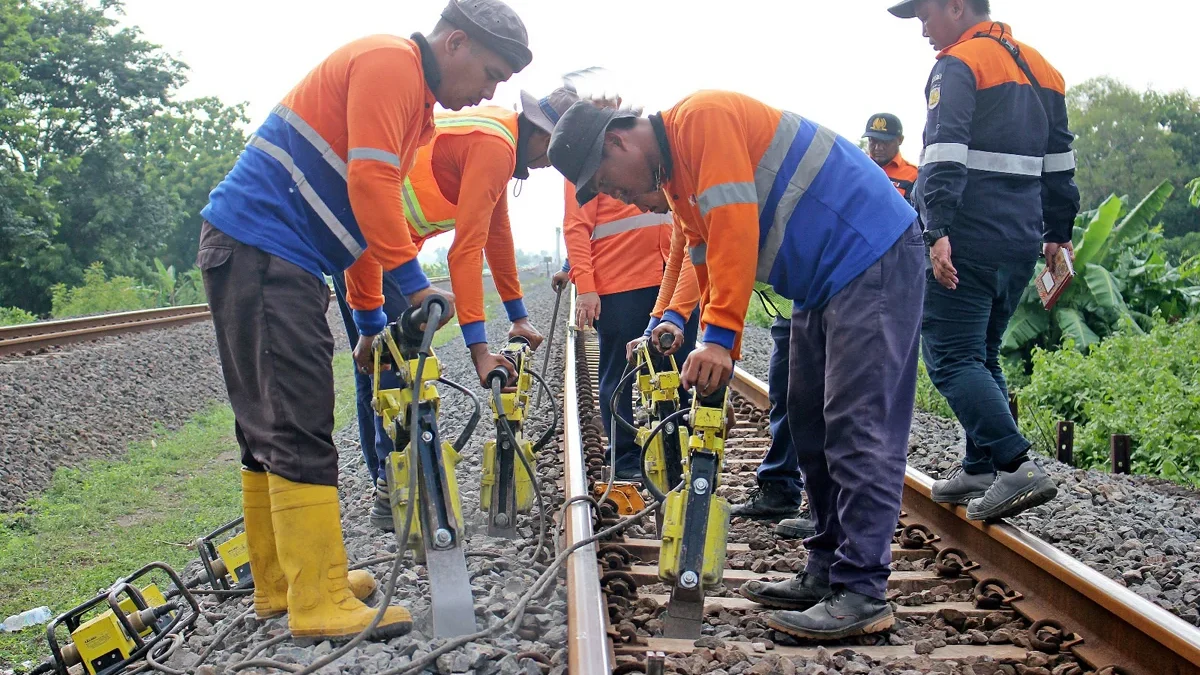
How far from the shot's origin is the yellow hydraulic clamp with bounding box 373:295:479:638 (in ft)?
8.82

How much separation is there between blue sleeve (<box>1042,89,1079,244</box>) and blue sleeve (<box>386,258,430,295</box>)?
2622 millimetres

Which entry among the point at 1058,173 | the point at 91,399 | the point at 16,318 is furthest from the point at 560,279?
the point at 16,318

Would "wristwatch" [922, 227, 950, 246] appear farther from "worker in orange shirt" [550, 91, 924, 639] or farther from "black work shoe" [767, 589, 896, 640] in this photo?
"black work shoe" [767, 589, 896, 640]

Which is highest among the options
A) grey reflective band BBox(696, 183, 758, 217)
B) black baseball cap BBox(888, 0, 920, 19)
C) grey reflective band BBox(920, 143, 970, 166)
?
black baseball cap BBox(888, 0, 920, 19)

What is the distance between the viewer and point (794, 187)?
112 inches

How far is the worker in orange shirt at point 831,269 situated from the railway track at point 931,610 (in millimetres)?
183

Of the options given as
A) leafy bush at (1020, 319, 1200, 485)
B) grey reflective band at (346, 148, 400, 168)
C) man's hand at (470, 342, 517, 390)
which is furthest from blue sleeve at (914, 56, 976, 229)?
leafy bush at (1020, 319, 1200, 485)

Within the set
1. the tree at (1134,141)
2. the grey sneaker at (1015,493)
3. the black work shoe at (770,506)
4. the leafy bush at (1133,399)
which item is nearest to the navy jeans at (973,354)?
the grey sneaker at (1015,493)

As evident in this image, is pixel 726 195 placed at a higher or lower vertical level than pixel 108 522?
higher

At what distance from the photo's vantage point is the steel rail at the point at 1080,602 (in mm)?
2475

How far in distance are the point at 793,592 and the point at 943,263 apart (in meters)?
1.37

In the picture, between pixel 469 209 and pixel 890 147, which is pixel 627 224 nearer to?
pixel 469 209

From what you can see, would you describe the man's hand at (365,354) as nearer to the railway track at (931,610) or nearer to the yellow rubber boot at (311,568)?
the yellow rubber boot at (311,568)

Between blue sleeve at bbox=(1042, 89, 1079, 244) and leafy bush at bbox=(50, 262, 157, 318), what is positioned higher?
blue sleeve at bbox=(1042, 89, 1079, 244)
